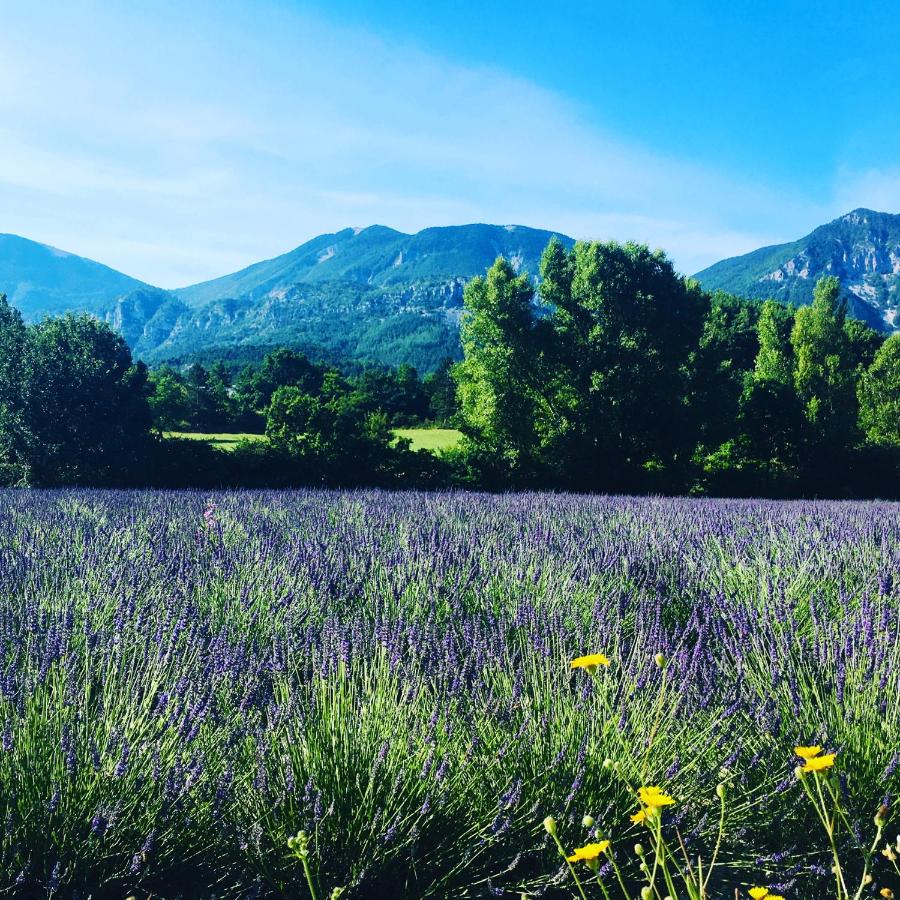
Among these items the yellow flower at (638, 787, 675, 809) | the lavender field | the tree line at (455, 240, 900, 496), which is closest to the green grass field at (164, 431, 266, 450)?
the tree line at (455, 240, 900, 496)

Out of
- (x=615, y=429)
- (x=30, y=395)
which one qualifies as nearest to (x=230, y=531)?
(x=30, y=395)

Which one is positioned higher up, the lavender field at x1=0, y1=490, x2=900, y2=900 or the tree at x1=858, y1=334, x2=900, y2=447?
the tree at x1=858, y1=334, x2=900, y2=447

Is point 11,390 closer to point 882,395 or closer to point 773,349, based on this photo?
point 882,395

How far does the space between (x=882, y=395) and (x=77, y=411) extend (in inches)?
1136

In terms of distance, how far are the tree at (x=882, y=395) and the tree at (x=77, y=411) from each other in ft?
86.2

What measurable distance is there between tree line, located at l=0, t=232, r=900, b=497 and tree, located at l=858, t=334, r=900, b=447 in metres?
6.45

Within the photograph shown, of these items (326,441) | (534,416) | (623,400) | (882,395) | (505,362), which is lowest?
(326,441)

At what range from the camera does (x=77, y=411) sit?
14250 mm

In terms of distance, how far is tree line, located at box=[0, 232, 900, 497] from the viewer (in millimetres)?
14289

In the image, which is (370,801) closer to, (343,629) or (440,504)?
(343,629)

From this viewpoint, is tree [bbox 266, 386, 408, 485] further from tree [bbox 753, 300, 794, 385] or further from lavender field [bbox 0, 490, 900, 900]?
tree [bbox 753, 300, 794, 385]

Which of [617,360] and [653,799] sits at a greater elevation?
[617,360]

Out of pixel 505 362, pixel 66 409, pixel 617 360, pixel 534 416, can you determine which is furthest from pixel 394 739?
pixel 617 360

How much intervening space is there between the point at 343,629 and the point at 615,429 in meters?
16.2
